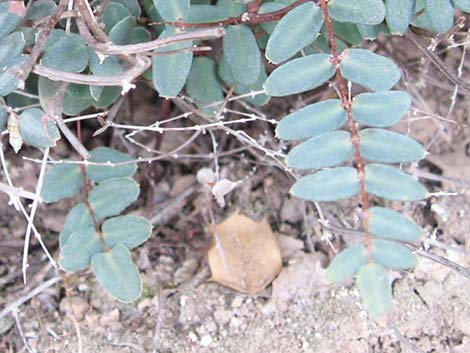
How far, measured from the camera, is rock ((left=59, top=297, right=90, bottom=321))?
1.52 metres

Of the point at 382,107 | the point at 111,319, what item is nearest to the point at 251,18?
the point at 382,107

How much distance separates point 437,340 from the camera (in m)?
1.45

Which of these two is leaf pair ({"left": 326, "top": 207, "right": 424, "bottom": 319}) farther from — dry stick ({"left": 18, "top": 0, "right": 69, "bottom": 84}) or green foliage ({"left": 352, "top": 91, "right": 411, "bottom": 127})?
dry stick ({"left": 18, "top": 0, "right": 69, "bottom": 84})

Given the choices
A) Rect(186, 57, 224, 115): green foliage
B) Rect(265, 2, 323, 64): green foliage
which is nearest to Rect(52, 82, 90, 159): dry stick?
Rect(186, 57, 224, 115): green foliage

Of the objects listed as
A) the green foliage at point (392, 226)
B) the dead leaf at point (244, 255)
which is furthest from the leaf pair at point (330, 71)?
the dead leaf at point (244, 255)

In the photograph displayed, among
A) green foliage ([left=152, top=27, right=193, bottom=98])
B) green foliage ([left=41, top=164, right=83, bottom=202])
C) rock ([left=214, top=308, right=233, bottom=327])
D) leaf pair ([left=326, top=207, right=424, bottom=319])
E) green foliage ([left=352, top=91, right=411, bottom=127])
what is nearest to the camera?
leaf pair ([left=326, top=207, right=424, bottom=319])

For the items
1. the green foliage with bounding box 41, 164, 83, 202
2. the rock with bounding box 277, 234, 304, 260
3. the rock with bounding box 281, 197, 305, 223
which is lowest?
the rock with bounding box 277, 234, 304, 260

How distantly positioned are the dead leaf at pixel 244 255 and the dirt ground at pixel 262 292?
0.02 metres

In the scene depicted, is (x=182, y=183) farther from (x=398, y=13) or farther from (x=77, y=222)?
(x=398, y=13)

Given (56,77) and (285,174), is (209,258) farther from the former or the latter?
(56,77)

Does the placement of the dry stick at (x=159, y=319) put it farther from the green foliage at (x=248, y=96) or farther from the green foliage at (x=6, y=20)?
the green foliage at (x=6, y=20)

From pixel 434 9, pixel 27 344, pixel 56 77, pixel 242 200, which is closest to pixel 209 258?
pixel 242 200

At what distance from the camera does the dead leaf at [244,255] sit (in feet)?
5.04

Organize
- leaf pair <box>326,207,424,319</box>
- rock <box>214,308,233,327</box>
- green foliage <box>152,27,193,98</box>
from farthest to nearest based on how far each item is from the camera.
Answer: rock <box>214,308,233,327</box> < green foliage <box>152,27,193,98</box> < leaf pair <box>326,207,424,319</box>
